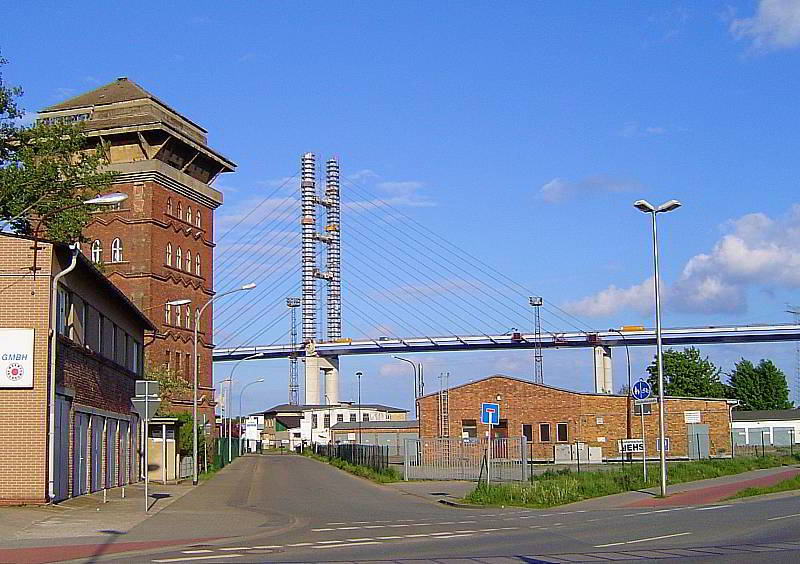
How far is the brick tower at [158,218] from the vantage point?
6881cm

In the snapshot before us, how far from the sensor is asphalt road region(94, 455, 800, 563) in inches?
653

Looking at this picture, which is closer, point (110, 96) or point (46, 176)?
point (46, 176)

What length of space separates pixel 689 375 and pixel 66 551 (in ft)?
365

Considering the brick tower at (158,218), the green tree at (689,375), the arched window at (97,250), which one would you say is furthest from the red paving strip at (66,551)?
the green tree at (689,375)

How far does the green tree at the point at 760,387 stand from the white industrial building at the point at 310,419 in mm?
51852

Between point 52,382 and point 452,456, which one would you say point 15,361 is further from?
point 452,456

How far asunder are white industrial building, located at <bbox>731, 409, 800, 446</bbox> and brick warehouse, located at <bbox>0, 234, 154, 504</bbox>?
222 ft

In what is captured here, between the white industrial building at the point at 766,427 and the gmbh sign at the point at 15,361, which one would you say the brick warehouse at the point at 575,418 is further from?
the gmbh sign at the point at 15,361

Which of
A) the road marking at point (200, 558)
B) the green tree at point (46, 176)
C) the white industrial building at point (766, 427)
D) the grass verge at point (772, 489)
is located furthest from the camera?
the white industrial building at point (766, 427)

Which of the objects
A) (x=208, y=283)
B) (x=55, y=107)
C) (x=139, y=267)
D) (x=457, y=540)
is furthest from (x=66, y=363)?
(x=55, y=107)

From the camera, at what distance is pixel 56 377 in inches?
1090

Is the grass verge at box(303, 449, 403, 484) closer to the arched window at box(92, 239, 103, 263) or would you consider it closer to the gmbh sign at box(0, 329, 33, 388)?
the arched window at box(92, 239, 103, 263)

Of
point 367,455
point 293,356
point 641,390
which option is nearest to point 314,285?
point 293,356

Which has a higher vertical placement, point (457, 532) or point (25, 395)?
point (25, 395)
